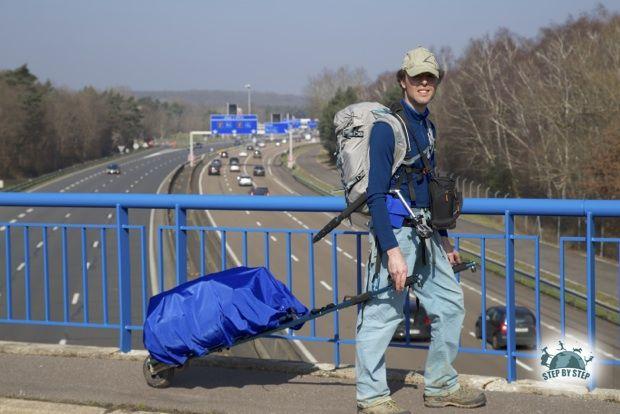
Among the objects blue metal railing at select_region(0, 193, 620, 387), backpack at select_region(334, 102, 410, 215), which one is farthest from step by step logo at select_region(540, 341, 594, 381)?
backpack at select_region(334, 102, 410, 215)

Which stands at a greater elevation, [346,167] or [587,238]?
[346,167]

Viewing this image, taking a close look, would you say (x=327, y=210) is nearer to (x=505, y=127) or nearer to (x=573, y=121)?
(x=573, y=121)

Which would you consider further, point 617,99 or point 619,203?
point 617,99

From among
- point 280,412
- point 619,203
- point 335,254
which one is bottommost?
point 280,412

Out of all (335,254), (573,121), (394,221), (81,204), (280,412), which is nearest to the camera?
(394,221)

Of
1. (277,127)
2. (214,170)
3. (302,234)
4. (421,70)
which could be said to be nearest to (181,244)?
(302,234)

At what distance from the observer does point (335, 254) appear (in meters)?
6.53

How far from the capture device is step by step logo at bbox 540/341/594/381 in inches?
227

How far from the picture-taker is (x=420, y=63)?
15.8ft

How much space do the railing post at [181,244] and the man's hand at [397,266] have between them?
2.41 meters

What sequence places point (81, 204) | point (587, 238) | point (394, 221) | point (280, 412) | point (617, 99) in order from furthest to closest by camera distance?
point (617, 99), point (81, 204), point (587, 238), point (280, 412), point (394, 221)

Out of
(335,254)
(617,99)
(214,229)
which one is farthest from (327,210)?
(617,99)

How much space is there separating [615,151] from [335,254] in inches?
1705

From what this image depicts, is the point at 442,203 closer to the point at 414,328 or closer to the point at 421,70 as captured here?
the point at 421,70
